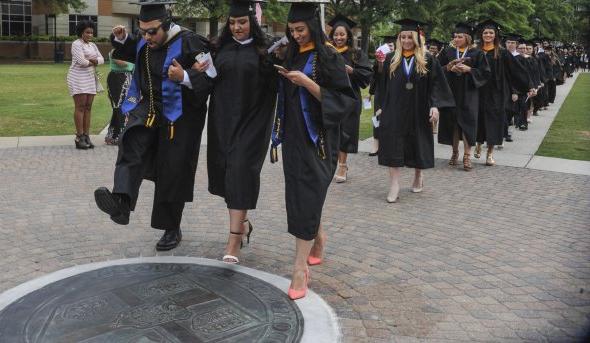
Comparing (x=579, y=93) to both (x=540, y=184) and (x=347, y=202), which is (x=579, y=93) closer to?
(x=540, y=184)

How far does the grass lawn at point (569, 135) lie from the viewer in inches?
419

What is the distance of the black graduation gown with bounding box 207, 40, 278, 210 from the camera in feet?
14.7

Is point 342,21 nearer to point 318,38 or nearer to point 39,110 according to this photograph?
point 318,38

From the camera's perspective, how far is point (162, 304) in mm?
3855

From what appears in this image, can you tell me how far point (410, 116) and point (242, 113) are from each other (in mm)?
3167

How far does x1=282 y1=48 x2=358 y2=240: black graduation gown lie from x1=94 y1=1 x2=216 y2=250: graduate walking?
0.84 meters

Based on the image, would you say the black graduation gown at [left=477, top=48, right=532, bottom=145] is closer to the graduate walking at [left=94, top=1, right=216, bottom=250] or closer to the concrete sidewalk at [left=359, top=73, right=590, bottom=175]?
the concrete sidewalk at [left=359, top=73, right=590, bottom=175]

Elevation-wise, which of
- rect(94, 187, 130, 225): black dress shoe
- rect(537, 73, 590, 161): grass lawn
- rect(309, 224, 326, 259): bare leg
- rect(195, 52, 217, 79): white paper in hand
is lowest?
rect(309, 224, 326, 259): bare leg

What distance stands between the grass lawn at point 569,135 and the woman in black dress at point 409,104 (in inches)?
164

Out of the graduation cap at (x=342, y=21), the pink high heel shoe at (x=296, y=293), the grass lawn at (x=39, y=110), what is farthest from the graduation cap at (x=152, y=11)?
the grass lawn at (x=39, y=110)

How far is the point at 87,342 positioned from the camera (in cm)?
334

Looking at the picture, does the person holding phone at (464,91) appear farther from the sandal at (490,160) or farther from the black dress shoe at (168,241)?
the black dress shoe at (168,241)

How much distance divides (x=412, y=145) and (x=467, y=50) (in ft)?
9.25

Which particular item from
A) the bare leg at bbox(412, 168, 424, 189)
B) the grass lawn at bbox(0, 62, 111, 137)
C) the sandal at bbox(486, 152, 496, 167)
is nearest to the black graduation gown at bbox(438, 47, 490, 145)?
the sandal at bbox(486, 152, 496, 167)
